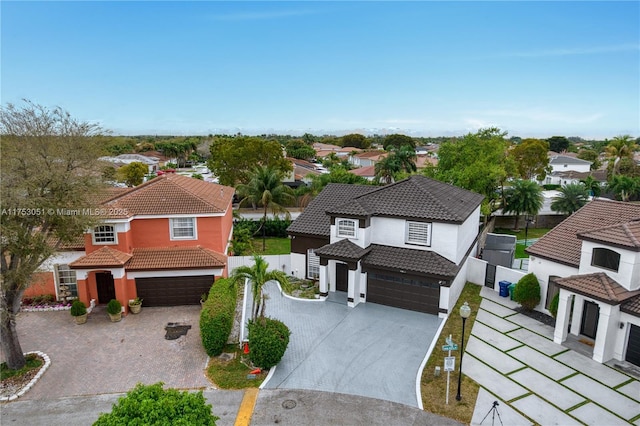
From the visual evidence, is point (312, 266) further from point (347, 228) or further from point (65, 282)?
point (65, 282)

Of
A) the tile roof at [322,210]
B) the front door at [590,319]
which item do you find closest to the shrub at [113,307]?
the tile roof at [322,210]

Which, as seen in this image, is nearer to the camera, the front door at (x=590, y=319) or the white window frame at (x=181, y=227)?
the front door at (x=590, y=319)

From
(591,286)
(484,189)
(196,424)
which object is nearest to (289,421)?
(196,424)

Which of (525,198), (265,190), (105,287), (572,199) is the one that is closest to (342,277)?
(105,287)

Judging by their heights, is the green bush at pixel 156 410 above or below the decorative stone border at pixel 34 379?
above

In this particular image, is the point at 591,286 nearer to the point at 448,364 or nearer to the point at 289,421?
the point at 448,364

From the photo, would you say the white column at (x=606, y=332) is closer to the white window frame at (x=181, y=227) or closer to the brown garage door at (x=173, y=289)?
the brown garage door at (x=173, y=289)
